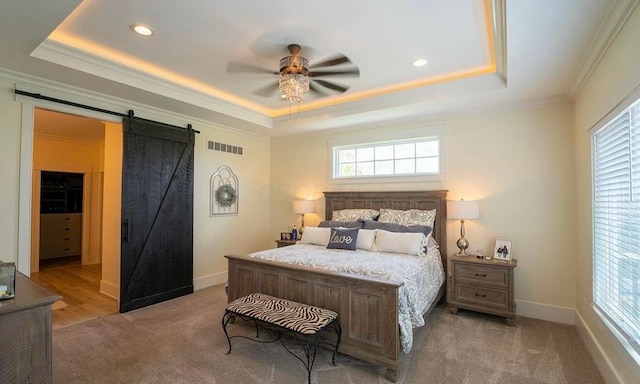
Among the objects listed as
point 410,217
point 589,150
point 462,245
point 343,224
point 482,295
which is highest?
point 589,150

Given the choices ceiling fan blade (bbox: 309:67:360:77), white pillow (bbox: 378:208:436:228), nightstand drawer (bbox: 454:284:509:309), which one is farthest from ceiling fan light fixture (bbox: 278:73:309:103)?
nightstand drawer (bbox: 454:284:509:309)

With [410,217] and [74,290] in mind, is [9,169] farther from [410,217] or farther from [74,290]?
[410,217]

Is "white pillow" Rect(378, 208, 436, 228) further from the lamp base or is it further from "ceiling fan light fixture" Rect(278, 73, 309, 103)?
"ceiling fan light fixture" Rect(278, 73, 309, 103)

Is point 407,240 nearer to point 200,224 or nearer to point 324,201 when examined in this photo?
point 324,201

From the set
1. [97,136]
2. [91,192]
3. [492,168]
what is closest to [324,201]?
[492,168]

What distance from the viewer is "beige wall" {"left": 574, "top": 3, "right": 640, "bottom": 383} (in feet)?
6.24

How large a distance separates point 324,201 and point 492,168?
2.55 m

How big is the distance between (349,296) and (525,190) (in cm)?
262

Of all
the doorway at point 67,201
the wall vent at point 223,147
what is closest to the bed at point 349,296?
the wall vent at point 223,147

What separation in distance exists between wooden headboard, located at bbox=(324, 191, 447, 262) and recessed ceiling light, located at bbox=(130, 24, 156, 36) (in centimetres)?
328

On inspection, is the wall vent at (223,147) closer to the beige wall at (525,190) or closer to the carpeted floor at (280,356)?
the carpeted floor at (280,356)

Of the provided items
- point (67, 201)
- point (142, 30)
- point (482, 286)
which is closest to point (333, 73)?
point (142, 30)

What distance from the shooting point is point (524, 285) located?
3.70 meters

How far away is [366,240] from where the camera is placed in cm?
382
